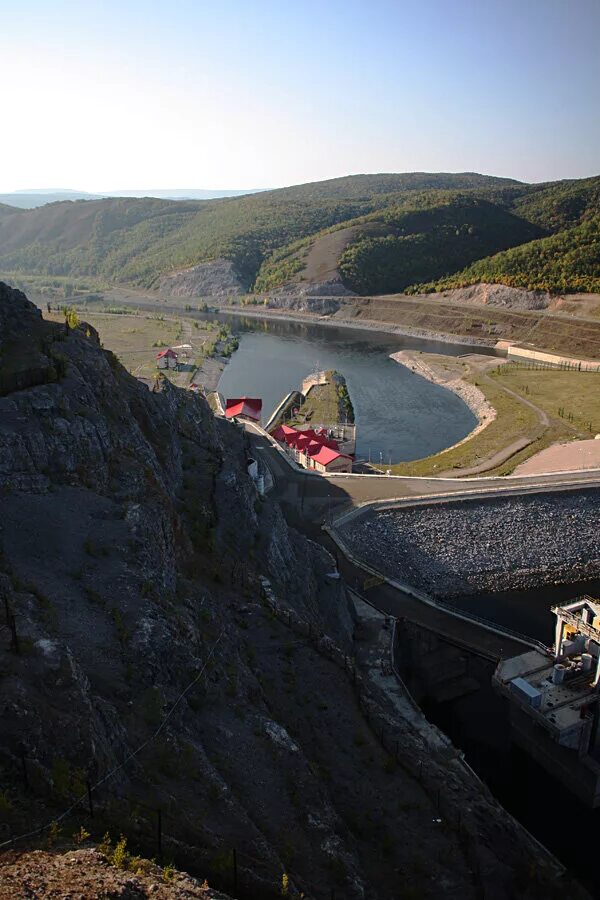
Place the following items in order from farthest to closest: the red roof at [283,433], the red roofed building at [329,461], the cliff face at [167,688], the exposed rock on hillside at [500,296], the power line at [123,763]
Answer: the exposed rock on hillside at [500,296] < the red roof at [283,433] < the red roofed building at [329,461] < the cliff face at [167,688] < the power line at [123,763]

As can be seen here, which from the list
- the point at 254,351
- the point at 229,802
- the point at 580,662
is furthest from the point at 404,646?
the point at 254,351

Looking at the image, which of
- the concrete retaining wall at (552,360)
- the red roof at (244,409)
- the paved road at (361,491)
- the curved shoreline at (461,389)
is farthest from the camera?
the concrete retaining wall at (552,360)

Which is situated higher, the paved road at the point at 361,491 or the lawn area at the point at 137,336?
the lawn area at the point at 137,336

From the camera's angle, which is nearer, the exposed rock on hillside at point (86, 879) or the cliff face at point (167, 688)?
the exposed rock on hillside at point (86, 879)

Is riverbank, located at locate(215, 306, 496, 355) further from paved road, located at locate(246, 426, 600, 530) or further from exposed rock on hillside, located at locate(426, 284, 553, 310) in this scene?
paved road, located at locate(246, 426, 600, 530)

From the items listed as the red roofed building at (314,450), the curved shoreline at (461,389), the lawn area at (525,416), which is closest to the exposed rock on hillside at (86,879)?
the red roofed building at (314,450)

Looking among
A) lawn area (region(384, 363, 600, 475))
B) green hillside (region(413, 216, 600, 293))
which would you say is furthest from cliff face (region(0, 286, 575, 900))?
green hillside (region(413, 216, 600, 293))

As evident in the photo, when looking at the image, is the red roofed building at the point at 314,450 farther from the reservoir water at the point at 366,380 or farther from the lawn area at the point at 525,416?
the reservoir water at the point at 366,380

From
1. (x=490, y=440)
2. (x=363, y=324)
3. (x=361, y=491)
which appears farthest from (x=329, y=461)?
(x=363, y=324)
